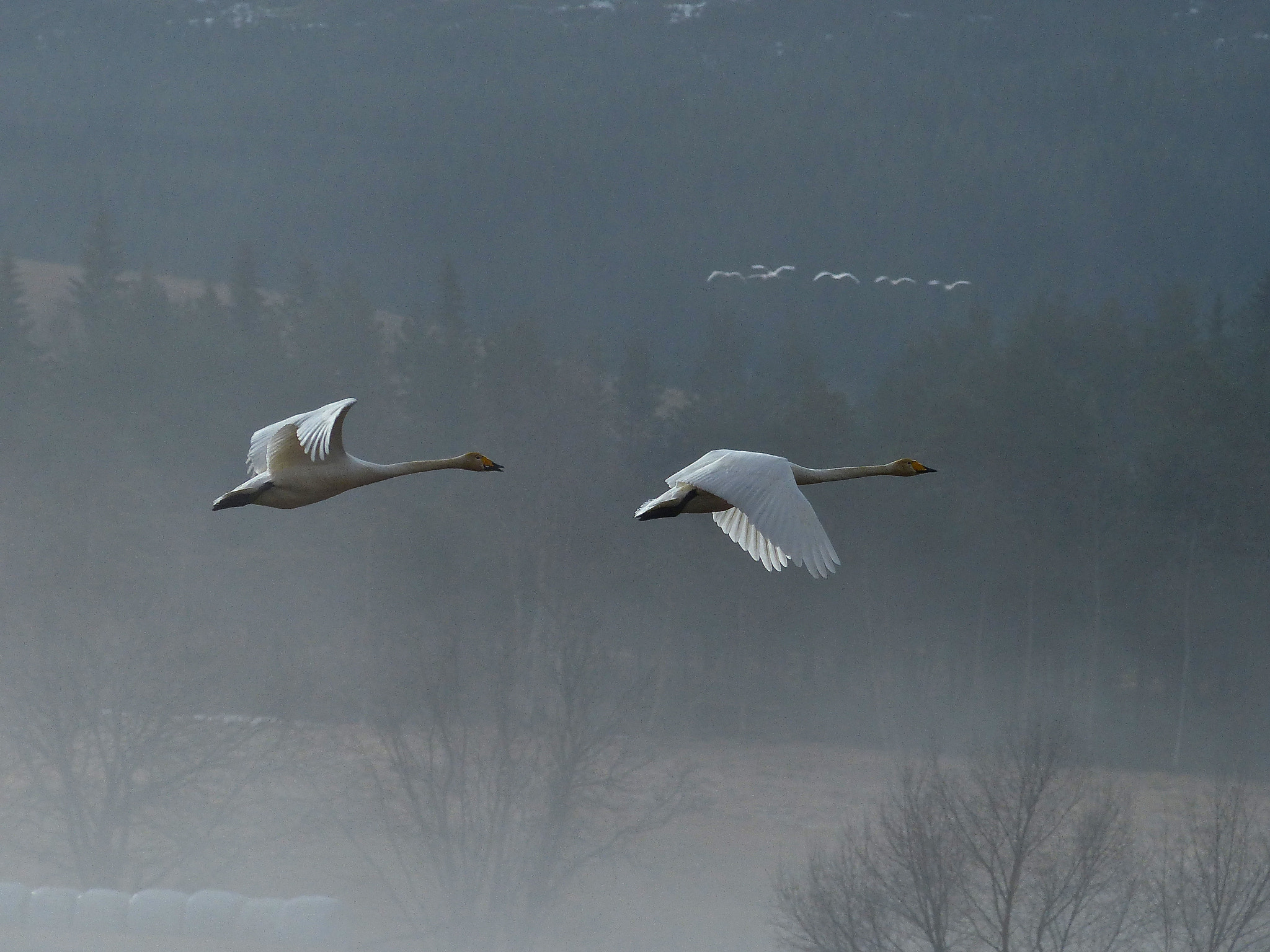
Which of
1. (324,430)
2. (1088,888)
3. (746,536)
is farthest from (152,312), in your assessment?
(324,430)

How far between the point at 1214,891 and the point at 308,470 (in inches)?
1697

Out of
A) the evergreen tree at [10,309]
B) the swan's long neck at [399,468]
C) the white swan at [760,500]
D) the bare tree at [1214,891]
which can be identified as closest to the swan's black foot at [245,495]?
the swan's long neck at [399,468]

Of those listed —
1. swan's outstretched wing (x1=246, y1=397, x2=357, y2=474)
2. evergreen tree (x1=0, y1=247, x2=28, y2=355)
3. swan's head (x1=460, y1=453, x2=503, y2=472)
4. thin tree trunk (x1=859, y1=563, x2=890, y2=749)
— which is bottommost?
thin tree trunk (x1=859, y1=563, x2=890, y2=749)

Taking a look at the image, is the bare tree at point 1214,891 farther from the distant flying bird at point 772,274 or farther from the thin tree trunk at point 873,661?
the distant flying bird at point 772,274

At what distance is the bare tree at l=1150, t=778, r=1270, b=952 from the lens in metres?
47.1

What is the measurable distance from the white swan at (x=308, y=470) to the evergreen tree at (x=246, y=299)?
277ft

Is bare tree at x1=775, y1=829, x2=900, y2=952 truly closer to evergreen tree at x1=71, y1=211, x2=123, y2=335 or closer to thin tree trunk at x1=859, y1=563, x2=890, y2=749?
thin tree trunk at x1=859, y1=563, x2=890, y2=749

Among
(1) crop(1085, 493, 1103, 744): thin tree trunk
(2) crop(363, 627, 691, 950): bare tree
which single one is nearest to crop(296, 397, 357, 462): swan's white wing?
(2) crop(363, 627, 691, 950): bare tree

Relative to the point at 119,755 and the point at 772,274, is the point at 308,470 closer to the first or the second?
the point at 119,755

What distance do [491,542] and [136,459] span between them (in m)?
17.8

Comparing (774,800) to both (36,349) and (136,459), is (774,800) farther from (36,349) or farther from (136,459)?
(36,349)

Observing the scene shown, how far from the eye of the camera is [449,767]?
5781 centimetres

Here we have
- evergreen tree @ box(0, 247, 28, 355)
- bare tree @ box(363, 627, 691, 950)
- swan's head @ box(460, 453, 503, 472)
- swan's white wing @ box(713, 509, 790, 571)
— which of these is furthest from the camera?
evergreen tree @ box(0, 247, 28, 355)

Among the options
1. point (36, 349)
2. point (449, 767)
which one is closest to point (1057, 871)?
point (449, 767)
